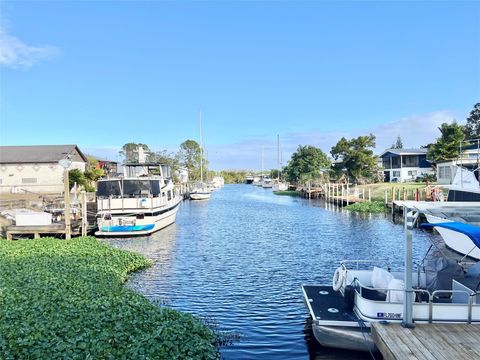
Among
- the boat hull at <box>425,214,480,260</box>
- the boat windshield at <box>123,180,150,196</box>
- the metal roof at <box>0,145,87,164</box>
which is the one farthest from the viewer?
the metal roof at <box>0,145,87,164</box>

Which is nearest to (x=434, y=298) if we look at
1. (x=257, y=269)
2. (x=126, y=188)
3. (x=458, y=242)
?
(x=257, y=269)

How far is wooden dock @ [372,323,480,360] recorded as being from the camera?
760cm

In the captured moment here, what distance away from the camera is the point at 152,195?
100 feet

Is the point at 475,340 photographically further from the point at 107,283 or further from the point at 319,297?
the point at 107,283

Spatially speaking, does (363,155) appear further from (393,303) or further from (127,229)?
(393,303)

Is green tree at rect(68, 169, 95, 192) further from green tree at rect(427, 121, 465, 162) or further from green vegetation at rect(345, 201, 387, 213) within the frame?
green tree at rect(427, 121, 465, 162)

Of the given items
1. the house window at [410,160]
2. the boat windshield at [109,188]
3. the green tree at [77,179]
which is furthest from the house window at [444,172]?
the house window at [410,160]

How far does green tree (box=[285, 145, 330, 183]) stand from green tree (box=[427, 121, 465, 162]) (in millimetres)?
31789

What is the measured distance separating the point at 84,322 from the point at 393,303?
695 cm

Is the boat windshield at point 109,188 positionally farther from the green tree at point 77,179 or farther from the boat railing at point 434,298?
the boat railing at point 434,298

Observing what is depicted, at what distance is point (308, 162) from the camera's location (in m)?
86.2

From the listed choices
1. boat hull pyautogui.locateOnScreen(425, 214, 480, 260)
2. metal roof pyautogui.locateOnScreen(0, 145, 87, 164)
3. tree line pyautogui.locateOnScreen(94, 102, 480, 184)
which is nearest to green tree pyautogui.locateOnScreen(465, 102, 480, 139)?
tree line pyautogui.locateOnScreen(94, 102, 480, 184)

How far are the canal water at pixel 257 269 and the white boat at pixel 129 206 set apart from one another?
3.18ft

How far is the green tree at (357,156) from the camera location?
226 feet
